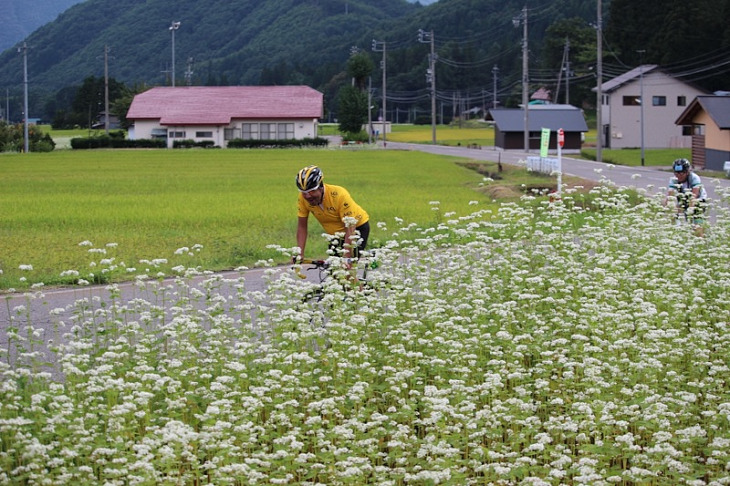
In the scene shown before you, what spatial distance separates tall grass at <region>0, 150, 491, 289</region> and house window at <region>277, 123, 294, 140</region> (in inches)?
1056

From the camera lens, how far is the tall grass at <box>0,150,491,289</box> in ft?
53.9

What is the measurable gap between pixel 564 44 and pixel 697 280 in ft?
303

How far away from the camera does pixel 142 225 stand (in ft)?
70.2

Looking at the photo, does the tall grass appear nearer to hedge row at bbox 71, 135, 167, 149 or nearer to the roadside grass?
the roadside grass

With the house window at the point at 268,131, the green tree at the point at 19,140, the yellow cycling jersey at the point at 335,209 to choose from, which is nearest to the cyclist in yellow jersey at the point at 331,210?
the yellow cycling jersey at the point at 335,209

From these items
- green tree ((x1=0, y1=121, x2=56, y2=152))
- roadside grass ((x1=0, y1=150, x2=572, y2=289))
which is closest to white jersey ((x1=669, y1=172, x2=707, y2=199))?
roadside grass ((x1=0, y1=150, x2=572, y2=289))

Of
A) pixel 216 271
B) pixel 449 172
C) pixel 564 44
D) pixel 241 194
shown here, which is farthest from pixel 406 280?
pixel 564 44

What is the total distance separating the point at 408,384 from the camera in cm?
773

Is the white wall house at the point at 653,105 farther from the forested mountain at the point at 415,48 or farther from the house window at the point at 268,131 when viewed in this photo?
the house window at the point at 268,131

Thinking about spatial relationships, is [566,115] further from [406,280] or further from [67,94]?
[67,94]

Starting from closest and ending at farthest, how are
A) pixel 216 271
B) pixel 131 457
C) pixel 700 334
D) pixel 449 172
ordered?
pixel 131 457, pixel 700 334, pixel 216 271, pixel 449 172

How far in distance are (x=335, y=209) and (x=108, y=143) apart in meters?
62.7

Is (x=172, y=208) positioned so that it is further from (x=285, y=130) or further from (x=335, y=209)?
(x=285, y=130)

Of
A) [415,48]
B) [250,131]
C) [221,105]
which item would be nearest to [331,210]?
[250,131]
